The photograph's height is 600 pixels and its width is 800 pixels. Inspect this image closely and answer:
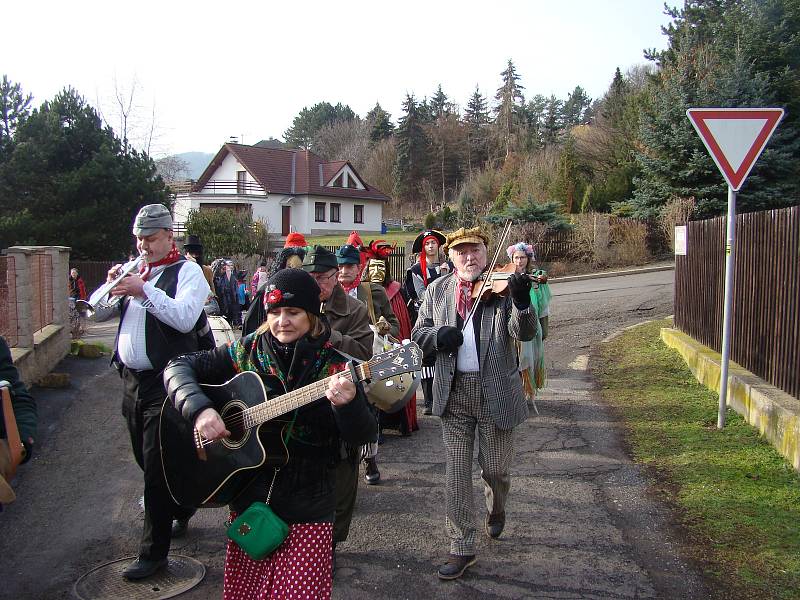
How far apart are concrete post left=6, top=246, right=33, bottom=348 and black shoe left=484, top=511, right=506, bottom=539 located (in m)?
6.56

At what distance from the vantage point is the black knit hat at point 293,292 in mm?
2969

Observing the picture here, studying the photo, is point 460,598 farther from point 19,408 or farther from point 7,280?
point 7,280

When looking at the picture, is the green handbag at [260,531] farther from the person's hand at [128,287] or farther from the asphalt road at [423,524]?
the person's hand at [128,287]

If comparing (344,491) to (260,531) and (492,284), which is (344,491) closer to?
(260,531)

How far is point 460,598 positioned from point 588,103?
9122 centimetres

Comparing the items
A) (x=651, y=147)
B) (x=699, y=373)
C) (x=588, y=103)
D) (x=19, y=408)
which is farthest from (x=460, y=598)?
(x=588, y=103)

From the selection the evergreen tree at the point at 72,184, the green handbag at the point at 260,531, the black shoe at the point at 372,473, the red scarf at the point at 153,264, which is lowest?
the black shoe at the point at 372,473

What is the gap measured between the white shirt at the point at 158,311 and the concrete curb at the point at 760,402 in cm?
457

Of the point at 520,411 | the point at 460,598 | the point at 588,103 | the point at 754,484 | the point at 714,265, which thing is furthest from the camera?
the point at 588,103

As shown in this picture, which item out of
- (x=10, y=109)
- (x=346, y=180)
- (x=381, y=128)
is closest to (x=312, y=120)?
(x=381, y=128)

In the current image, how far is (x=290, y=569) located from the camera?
2.78 m

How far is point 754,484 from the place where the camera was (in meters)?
5.30

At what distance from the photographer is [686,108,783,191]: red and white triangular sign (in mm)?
6539

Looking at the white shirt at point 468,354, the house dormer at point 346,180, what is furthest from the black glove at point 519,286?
the house dormer at point 346,180
